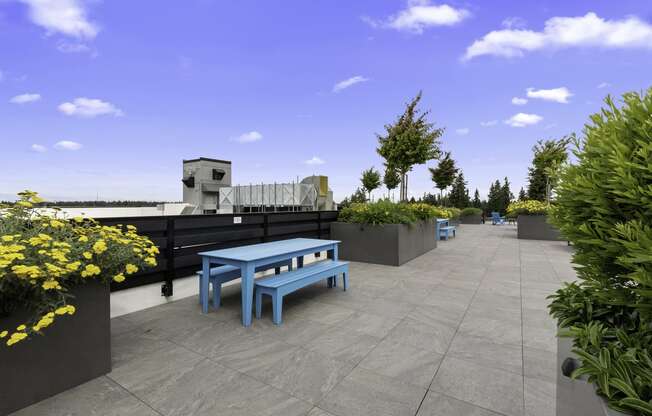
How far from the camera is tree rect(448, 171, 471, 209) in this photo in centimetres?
2547

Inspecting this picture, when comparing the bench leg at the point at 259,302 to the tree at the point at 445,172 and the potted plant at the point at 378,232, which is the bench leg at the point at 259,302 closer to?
the potted plant at the point at 378,232

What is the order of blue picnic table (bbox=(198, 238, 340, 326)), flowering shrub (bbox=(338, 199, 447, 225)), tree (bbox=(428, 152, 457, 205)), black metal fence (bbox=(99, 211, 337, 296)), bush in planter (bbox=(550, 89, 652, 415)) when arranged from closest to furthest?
1. bush in planter (bbox=(550, 89, 652, 415))
2. blue picnic table (bbox=(198, 238, 340, 326))
3. black metal fence (bbox=(99, 211, 337, 296))
4. flowering shrub (bbox=(338, 199, 447, 225))
5. tree (bbox=(428, 152, 457, 205))

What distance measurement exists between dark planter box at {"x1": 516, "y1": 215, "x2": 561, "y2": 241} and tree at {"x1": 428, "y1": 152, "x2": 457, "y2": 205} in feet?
26.8

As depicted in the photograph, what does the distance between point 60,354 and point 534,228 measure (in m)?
12.4

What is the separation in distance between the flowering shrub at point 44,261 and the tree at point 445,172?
1846 centimetres

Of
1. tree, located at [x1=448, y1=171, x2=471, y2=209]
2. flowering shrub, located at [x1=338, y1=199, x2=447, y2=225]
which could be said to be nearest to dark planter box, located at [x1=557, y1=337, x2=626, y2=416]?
flowering shrub, located at [x1=338, y1=199, x2=447, y2=225]

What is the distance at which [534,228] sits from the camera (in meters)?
10.2

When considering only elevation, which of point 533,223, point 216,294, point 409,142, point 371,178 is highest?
point 371,178

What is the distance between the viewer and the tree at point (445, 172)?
59.5 ft

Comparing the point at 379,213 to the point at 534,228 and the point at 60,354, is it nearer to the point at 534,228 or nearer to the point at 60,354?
the point at 60,354

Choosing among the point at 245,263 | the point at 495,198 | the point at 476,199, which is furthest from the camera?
the point at 476,199

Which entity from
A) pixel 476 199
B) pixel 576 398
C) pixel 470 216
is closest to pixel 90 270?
pixel 576 398

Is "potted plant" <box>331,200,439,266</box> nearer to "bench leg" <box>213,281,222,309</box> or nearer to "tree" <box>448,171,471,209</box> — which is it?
"bench leg" <box>213,281,222,309</box>

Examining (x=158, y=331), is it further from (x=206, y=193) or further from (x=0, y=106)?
(x=206, y=193)
